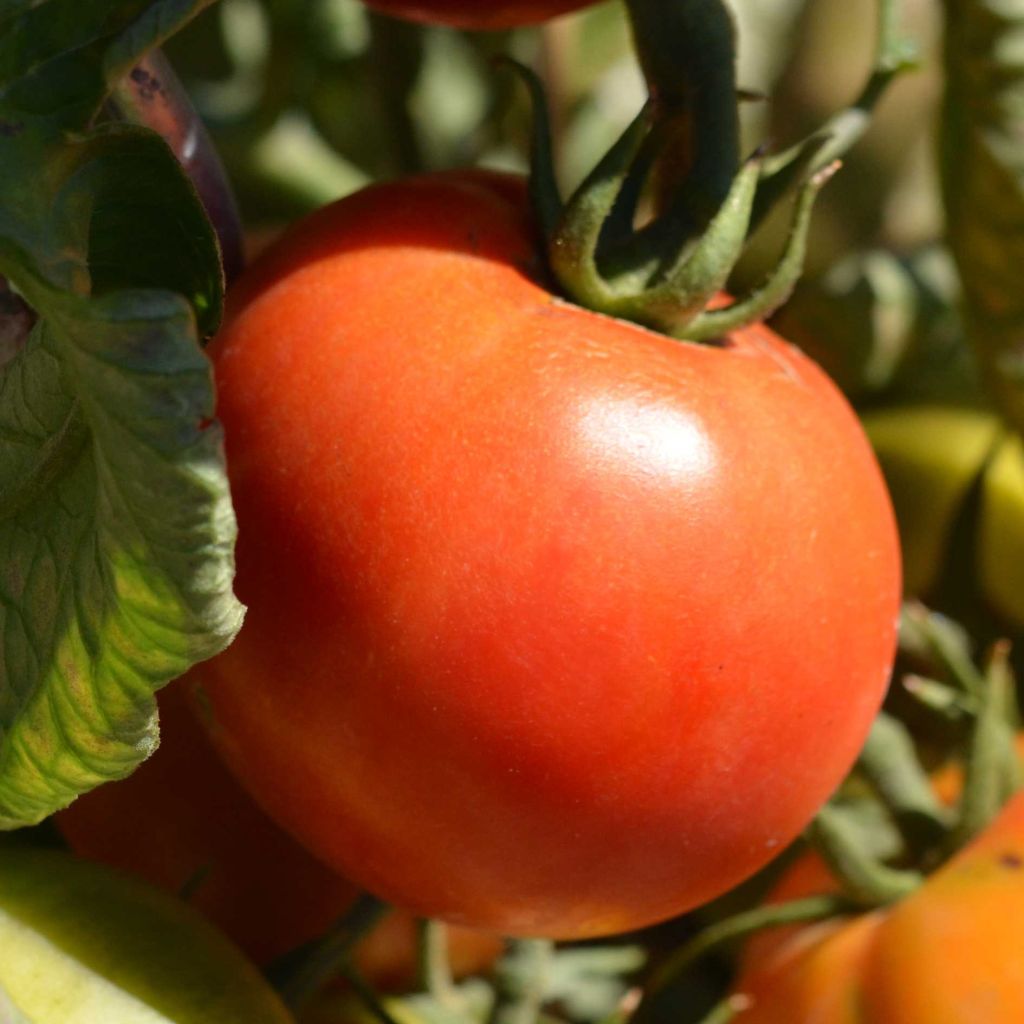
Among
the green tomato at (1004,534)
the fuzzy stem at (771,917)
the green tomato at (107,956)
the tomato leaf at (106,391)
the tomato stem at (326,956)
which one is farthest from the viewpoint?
the green tomato at (1004,534)

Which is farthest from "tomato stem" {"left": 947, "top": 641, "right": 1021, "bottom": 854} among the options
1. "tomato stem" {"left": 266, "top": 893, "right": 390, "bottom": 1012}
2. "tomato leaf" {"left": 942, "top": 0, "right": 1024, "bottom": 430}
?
"tomato stem" {"left": 266, "top": 893, "right": 390, "bottom": 1012}

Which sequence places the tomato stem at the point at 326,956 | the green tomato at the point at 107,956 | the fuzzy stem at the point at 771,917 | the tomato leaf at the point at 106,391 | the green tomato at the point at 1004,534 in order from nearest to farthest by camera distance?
the tomato leaf at the point at 106,391 < the green tomato at the point at 107,956 < the tomato stem at the point at 326,956 < the fuzzy stem at the point at 771,917 < the green tomato at the point at 1004,534

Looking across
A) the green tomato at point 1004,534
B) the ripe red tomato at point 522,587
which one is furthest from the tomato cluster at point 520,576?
the green tomato at point 1004,534

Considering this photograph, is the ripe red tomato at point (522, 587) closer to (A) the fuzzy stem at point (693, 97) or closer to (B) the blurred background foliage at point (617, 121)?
(A) the fuzzy stem at point (693, 97)

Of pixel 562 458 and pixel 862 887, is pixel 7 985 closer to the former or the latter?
pixel 562 458

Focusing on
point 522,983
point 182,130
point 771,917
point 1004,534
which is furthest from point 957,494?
point 182,130

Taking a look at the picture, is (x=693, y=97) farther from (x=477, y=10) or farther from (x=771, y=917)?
(x=771, y=917)
